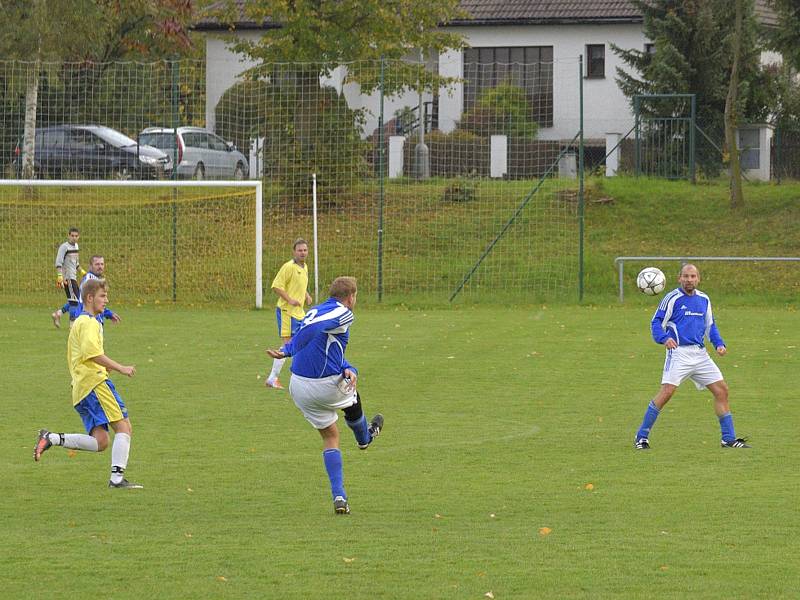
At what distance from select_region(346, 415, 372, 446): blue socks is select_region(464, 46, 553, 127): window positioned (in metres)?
18.4

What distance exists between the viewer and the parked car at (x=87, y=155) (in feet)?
99.8

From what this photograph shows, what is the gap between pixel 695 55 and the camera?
40969 mm

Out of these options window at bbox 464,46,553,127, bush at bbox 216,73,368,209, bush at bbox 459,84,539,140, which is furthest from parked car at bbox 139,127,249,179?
window at bbox 464,46,553,127

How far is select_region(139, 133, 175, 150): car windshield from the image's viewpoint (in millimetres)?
30511

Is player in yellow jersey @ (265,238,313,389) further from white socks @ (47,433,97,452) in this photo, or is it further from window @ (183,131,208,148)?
window @ (183,131,208,148)

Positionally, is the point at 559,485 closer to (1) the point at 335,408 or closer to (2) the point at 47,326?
(1) the point at 335,408

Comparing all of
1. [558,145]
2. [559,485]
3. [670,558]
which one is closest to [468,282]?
[558,145]

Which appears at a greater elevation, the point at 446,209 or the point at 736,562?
the point at 446,209

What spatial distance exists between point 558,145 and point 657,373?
15635mm

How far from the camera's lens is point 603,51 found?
48031 millimetres

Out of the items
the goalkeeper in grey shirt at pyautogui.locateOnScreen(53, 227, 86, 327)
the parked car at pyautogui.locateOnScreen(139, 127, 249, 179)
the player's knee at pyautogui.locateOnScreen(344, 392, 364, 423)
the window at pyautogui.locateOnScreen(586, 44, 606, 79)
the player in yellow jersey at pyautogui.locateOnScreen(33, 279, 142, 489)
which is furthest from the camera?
the window at pyautogui.locateOnScreen(586, 44, 606, 79)

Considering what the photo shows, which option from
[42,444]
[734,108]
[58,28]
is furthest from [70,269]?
[734,108]

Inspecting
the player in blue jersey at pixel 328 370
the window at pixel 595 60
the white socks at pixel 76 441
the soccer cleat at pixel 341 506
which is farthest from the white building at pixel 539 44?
the soccer cleat at pixel 341 506

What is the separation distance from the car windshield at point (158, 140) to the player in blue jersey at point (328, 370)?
70.2ft
